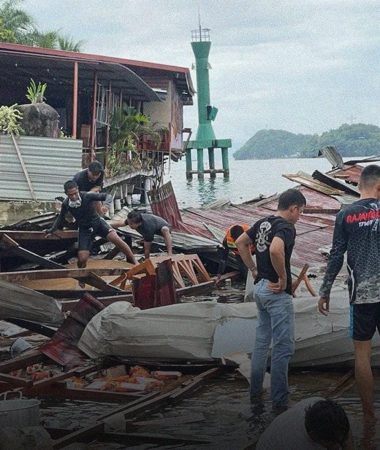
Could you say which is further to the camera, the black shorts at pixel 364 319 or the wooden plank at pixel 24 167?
the wooden plank at pixel 24 167

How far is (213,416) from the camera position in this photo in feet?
19.3

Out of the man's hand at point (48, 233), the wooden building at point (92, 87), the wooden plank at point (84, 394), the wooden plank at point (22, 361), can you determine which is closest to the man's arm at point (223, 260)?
the man's hand at point (48, 233)

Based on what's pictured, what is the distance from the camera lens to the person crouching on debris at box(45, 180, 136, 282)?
38.0 feet

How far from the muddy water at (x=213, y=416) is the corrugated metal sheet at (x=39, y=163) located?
9632 mm

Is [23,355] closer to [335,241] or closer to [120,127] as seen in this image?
[335,241]

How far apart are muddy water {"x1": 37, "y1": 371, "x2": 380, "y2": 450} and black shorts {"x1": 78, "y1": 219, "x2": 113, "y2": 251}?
565cm

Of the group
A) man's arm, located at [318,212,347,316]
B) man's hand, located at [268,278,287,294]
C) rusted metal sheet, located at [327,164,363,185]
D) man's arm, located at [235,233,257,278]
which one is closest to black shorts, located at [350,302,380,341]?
man's arm, located at [318,212,347,316]

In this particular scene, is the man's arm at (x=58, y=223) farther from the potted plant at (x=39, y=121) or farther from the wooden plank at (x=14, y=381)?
the wooden plank at (x=14, y=381)

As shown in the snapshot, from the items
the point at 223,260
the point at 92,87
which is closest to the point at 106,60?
the point at 92,87

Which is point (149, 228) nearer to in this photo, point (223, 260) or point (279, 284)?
point (223, 260)

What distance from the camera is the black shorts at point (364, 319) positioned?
545cm

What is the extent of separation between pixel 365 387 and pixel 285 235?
1.25 m

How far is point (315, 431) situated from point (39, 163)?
1282 centimetres

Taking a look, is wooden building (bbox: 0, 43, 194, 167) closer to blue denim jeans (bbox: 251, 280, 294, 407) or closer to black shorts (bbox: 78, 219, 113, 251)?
black shorts (bbox: 78, 219, 113, 251)
